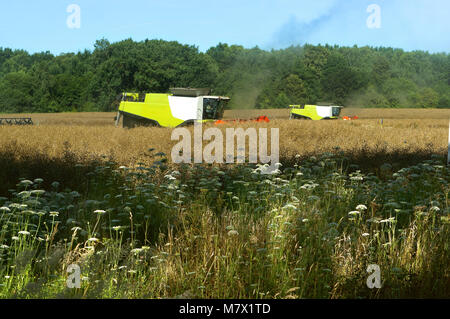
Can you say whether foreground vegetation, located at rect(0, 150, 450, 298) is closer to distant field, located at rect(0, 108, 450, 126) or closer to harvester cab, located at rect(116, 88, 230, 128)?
harvester cab, located at rect(116, 88, 230, 128)

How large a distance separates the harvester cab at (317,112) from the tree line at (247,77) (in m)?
18.7

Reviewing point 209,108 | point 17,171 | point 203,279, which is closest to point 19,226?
point 203,279

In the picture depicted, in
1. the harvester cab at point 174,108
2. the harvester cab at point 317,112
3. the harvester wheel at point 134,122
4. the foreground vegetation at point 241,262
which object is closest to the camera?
the foreground vegetation at point 241,262

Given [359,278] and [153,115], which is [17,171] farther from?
[153,115]

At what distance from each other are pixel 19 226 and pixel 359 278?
10.7ft

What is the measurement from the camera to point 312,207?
18.7 ft

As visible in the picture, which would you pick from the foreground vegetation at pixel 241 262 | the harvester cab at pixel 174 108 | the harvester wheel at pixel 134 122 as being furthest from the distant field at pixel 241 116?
the foreground vegetation at pixel 241 262

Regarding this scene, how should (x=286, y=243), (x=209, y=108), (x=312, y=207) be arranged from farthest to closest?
(x=209, y=108)
(x=312, y=207)
(x=286, y=243)

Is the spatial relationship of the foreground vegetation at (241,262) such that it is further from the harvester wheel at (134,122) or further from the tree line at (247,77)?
the tree line at (247,77)

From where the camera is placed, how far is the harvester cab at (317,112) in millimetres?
44306

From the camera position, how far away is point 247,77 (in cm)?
6500

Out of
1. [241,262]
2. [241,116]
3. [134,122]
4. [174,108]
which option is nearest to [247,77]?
[241,116]

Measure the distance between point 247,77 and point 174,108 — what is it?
128 ft

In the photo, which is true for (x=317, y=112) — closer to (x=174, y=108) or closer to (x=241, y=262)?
(x=174, y=108)
